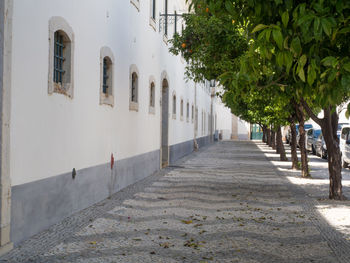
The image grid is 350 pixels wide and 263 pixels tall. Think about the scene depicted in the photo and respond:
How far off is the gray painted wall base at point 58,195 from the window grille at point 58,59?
1.65 m

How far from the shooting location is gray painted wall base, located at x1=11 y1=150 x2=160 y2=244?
658 cm

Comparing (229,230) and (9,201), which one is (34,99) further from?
(229,230)

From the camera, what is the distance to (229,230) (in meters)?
7.69

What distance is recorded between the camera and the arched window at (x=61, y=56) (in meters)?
7.86

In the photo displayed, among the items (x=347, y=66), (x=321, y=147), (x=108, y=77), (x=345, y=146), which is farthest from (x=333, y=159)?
(x=321, y=147)

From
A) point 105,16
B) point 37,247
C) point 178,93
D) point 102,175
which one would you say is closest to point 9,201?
point 37,247

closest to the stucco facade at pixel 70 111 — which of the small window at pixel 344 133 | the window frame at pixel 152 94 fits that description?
the window frame at pixel 152 94

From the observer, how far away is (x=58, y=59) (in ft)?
28.2

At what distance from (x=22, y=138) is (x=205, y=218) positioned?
3494 millimetres

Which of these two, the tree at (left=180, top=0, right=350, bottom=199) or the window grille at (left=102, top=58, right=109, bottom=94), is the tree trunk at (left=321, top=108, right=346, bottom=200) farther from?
the tree at (left=180, top=0, right=350, bottom=199)

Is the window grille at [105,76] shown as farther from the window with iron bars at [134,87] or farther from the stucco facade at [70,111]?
the window with iron bars at [134,87]

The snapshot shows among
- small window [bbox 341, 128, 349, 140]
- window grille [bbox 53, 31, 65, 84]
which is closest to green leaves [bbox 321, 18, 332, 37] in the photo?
window grille [bbox 53, 31, 65, 84]

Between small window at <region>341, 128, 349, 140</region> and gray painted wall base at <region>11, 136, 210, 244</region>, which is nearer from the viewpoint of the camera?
gray painted wall base at <region>11, 136, 210, 244</region>

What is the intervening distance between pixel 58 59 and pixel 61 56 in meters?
0.15
